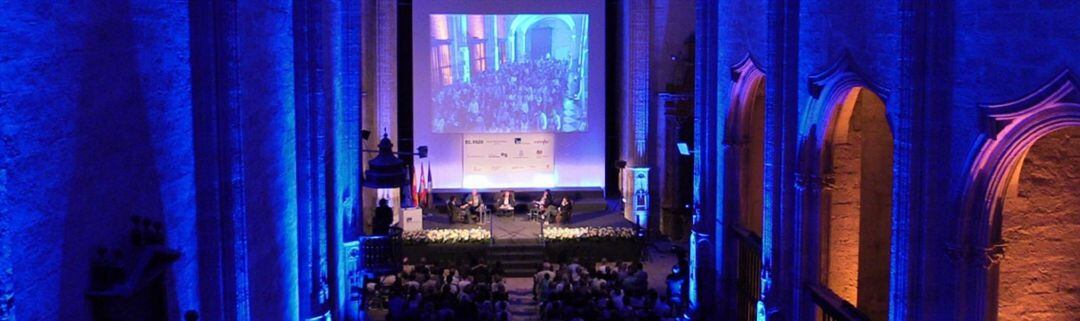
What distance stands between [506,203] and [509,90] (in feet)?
10.2

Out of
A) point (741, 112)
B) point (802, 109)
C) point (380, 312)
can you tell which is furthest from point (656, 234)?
point (802, 109)

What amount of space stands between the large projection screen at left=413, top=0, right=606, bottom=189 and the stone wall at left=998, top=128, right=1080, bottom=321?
20147 mm

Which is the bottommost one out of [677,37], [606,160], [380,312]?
[380,312]

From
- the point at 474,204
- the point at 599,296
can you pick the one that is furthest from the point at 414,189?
the point at 599,296

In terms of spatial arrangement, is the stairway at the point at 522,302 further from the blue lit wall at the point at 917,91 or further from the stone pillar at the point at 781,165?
the blue lit wall at the point at 917,91

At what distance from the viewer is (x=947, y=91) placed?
11.1 m

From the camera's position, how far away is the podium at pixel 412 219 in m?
28.1

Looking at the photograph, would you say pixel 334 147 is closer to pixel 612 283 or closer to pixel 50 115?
pixel 612 283

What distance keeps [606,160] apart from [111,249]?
25.7m

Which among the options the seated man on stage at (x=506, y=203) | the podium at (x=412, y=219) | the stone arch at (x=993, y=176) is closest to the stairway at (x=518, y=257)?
the podium at (x=412, y=219)

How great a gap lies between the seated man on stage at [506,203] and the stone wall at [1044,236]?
19106 millimetres

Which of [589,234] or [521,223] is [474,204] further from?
[589,234]

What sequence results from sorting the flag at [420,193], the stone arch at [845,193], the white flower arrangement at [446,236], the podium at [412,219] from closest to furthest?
the stone arch at [845,193]
the white flower arrangement at [446,236]
the podium at [412,219]
the flag at [420,193]

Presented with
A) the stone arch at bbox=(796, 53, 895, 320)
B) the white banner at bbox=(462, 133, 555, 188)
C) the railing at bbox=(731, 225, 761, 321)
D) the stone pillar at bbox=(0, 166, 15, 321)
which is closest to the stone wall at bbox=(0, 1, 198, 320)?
the stone pillar at bbox=(0, 166, 15, 321)
